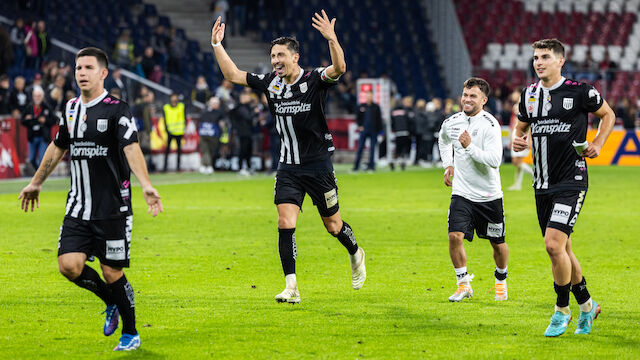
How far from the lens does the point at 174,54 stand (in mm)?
33438

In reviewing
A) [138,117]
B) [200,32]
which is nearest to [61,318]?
[138,117]

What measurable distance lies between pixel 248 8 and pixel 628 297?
32.3m

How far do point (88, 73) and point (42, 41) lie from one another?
21.1m

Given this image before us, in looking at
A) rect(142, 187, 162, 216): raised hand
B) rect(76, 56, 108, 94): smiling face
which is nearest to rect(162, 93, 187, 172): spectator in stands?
rect(76, 56, 108, 94): smiling face

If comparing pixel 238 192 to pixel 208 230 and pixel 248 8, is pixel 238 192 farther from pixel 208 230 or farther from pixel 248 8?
pixel 248 8

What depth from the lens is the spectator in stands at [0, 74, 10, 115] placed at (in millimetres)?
23078

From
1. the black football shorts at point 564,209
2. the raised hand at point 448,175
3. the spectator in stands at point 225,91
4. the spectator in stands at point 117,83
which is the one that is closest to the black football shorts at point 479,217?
the raised hand at point 448,175

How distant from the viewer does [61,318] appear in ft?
25.1

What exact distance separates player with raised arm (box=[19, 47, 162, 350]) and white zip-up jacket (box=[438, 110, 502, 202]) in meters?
3.10

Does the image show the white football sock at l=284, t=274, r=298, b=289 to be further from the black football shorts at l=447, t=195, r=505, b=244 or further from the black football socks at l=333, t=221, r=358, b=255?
the black football shorts at l=447, t=195, r=505, b=244

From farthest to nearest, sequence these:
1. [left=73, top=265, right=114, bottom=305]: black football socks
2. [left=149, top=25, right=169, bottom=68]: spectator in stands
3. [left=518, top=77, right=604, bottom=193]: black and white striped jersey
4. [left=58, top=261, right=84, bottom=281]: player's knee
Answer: [left=149, top=25, right=169, bottom=68]: spectator in stands, [left=518, top=77, right=604, bottom=193]: black and white striped jersey, [left=73, top=265, right=114, bottom=305]: black football socks, [left=58, top=261, right=84, bottom=281]: player's knee

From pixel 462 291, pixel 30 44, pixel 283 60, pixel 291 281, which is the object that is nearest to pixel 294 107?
pixel 283 60

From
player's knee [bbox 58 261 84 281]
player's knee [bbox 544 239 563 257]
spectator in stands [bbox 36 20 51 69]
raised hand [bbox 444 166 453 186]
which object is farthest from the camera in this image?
spectator in stands [bbox 36 20 51 69]

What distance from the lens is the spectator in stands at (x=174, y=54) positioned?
109 ft
